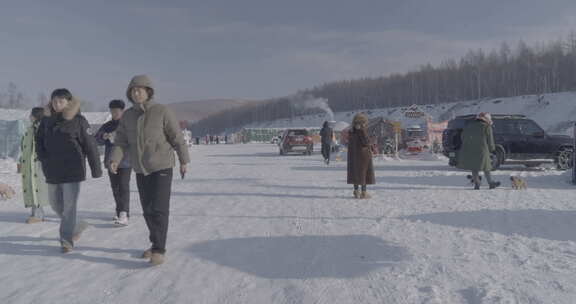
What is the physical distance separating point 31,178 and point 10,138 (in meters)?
18.6

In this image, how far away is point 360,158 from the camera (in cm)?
764

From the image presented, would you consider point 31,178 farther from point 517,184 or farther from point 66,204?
point 517,184

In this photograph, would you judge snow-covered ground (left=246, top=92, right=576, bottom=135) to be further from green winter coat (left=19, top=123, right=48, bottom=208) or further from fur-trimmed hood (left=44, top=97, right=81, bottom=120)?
fur-trimmed hood (left=44, top=97, right=81, bottom=120)

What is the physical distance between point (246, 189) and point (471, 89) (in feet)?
352

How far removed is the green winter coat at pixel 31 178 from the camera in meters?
5.84

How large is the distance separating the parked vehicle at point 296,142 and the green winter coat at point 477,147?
15.6 meters

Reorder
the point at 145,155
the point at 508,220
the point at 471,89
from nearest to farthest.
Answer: the point at 145,155 → the point at 508,220 → the point at 471,89

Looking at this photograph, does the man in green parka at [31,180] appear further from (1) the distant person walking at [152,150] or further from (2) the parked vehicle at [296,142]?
(2) the parked vehicle at [296,142]

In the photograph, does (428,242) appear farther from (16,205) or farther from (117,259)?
(16,205)

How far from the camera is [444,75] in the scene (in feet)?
367

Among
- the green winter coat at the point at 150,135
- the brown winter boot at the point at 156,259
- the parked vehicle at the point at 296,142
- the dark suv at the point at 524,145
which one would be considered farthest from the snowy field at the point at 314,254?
the parked vehicle at the point at 296,142

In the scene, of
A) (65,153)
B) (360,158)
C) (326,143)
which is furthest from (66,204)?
(326,143)

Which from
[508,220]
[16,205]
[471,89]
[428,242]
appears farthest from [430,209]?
[471,89]

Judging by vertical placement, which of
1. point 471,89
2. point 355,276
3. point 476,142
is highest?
point 471,89
